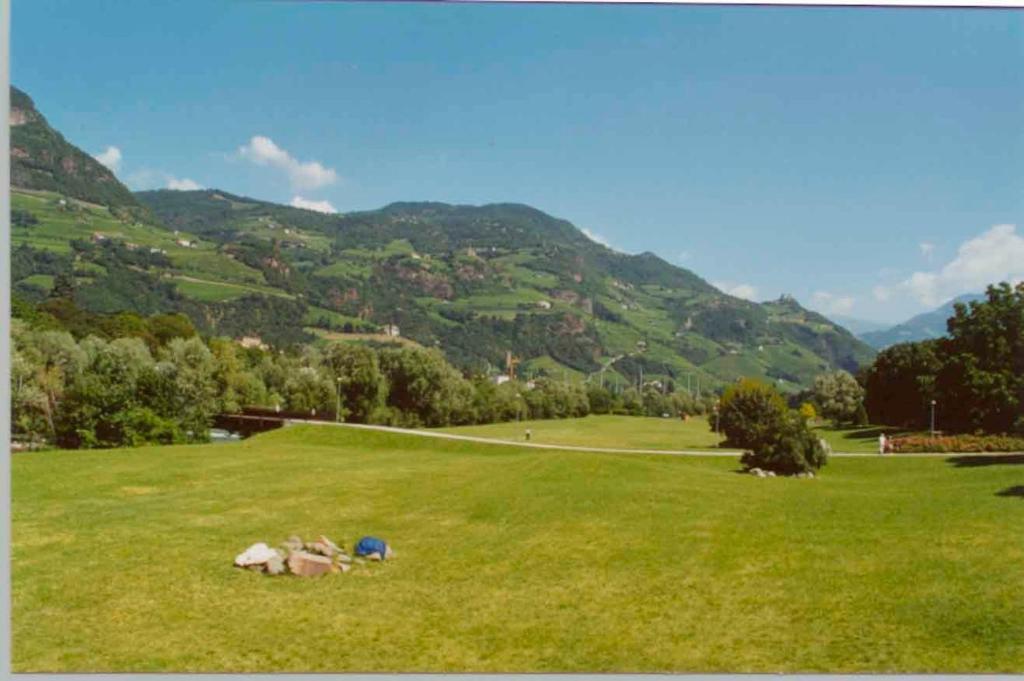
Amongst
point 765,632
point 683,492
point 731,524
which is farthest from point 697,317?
point 765,632

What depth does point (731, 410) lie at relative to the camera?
11.3 m

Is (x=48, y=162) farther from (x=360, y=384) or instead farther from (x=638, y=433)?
(x=638, y=433)

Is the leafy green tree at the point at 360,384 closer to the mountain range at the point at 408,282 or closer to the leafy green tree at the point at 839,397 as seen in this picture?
the mountain range at the point at 408,282

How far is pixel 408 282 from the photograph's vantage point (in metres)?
21.6

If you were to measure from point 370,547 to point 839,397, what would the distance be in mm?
8775

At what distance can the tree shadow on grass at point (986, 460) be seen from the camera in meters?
9.62

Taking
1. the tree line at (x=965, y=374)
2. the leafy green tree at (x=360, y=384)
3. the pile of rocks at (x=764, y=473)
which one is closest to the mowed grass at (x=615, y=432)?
the pile of rocks at (x=764, y=473)

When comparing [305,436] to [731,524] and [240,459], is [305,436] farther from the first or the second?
[731,524]

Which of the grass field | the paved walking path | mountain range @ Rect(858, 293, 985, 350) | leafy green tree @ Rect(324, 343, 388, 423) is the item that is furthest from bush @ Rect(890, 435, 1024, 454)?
leafy green tree @ Rect(324, 343, 388, 423)

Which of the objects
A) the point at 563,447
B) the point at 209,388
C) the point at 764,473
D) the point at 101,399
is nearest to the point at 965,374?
the point at 764,473

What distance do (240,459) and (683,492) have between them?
8409mm

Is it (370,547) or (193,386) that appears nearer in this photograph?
(370,547)

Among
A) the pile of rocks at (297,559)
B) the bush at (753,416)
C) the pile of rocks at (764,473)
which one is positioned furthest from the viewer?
the bush at (753,416)

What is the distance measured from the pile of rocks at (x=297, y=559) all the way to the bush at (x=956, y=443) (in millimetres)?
8525
